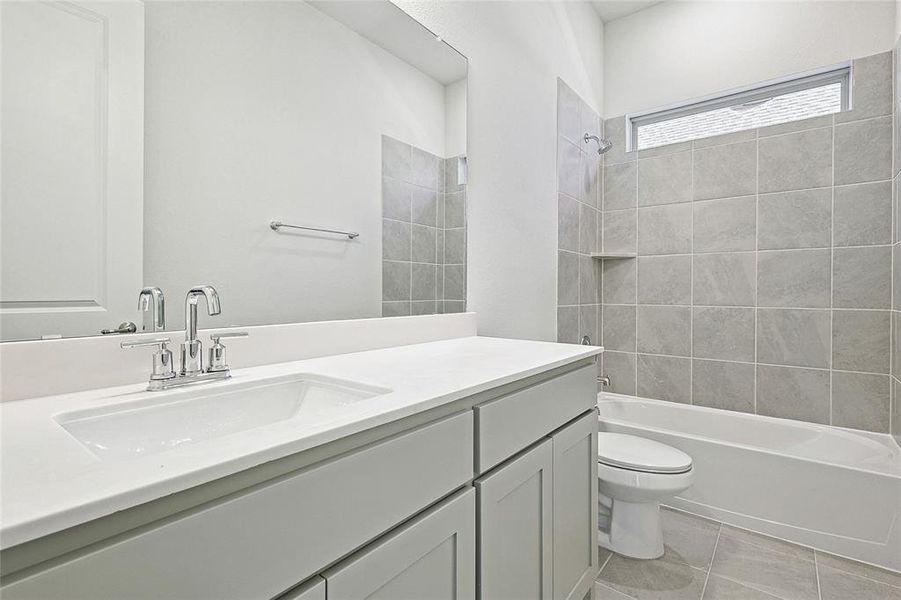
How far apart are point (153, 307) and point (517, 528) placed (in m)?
0.95

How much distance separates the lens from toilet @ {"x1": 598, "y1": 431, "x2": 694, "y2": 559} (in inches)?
69.4

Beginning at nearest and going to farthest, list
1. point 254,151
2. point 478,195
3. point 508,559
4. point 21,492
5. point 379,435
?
point 21,492 → point 379,435 → point 508,559 → point 254,151 → point 478,195

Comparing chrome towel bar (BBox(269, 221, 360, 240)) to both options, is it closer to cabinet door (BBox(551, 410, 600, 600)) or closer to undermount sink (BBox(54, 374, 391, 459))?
undermount sink (BBox(54, 374, 391, 459))

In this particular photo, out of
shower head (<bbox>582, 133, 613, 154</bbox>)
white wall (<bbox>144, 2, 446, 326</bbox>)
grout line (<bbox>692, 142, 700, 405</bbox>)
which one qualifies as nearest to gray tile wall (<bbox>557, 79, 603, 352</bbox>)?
shower head (<bbox>582, 133, 613, 154</bbox>)

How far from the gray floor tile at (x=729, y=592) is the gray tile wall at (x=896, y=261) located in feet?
3.59

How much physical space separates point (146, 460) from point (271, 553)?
187 mm

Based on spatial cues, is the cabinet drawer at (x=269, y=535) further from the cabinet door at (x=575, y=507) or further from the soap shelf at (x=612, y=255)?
the soap shelf at (x=612, y=255)

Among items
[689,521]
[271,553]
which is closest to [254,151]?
[271,553]

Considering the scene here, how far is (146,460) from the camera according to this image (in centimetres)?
52

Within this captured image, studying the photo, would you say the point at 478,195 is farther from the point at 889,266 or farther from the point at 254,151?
the point at 889,266

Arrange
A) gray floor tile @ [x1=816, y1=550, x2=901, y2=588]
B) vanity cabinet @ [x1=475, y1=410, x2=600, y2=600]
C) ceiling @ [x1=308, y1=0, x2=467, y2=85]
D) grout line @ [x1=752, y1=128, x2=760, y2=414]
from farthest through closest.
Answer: grout line @ [x1=752, y1=128, x2=760, y2=414] < gray floor tile @ [x1=816, y1=550, x2=901, y2=588] < ceiling @ [x1=308, y1=0, x2=467, y2=85] < vanity cabinet @ [x1=475, y1=410, x2=600, y2=600]

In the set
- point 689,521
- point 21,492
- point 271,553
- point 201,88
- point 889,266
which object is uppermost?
point 201,88

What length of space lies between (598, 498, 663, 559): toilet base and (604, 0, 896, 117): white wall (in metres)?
2.29

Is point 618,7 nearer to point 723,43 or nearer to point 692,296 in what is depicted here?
point 723,43
